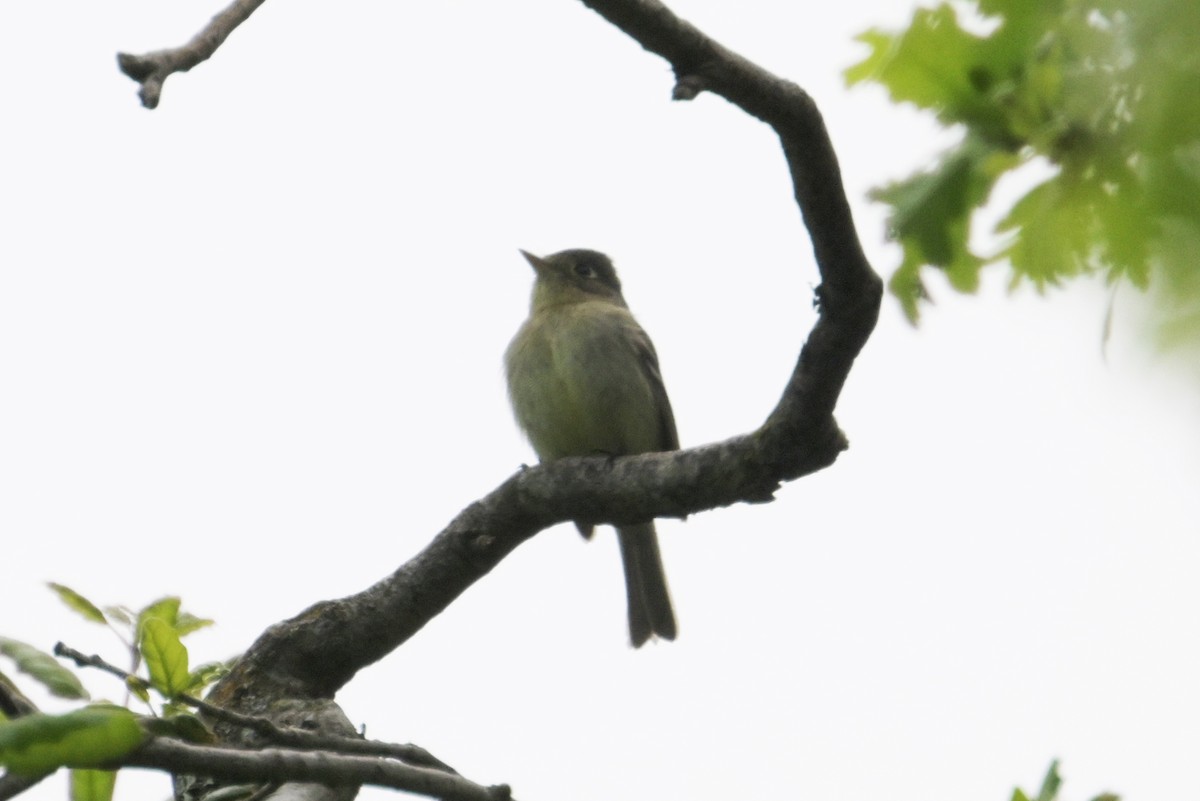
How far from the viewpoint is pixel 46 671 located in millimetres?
3100

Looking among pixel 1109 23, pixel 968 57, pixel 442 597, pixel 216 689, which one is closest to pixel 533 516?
pixel 442 597

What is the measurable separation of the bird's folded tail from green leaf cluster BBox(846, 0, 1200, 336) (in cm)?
713

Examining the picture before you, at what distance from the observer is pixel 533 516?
5.36 metres

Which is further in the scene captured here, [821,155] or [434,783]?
[821,155]

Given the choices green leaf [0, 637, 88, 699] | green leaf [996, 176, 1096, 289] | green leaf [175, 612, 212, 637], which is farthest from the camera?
green leaf [175, 612, 212, 637]

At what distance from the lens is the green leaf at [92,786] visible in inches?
123

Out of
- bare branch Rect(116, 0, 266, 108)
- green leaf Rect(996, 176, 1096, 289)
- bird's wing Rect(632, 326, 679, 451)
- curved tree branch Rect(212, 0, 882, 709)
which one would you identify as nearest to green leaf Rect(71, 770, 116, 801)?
bare branch Rect(116, 0, 266, 108)

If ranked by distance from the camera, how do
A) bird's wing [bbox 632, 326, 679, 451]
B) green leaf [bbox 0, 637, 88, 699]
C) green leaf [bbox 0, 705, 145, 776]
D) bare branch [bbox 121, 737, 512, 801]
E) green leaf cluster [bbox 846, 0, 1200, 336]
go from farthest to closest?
bird's wing [bbox 632, 326, 679, 451]
green leaf [bbox 0, 637, 88, 699]
bare branch [bbox 121, 737, 512, 801]
green leaf [bbox 0, 705, 145, 776]
green leaf cluster [bbox 846, 0, 1200, 336]

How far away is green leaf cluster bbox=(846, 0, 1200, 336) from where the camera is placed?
1.28 meters

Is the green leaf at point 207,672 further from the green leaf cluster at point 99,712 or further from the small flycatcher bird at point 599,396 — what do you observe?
the small flycatcher bird at point 599,396

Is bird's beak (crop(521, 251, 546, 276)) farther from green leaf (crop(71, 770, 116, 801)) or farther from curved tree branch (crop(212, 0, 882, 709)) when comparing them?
green leaf (crop(71, 770, 116, 801))

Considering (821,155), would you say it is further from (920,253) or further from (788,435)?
(920,253)

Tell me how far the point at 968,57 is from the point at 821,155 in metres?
1.78

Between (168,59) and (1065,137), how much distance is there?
1.43m
